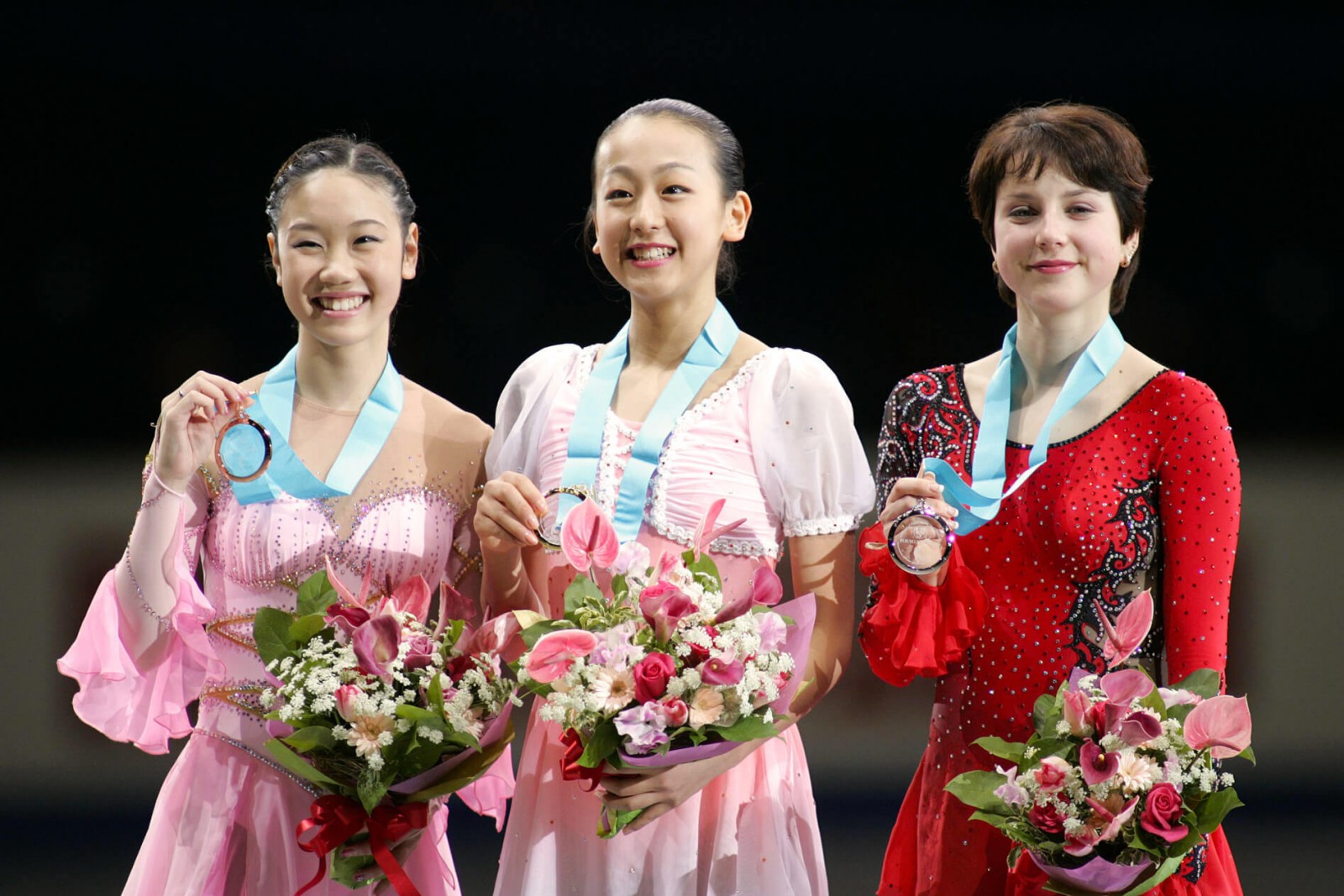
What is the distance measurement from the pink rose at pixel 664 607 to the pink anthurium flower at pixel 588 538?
0.08 metres

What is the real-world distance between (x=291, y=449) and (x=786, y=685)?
0.94 metres

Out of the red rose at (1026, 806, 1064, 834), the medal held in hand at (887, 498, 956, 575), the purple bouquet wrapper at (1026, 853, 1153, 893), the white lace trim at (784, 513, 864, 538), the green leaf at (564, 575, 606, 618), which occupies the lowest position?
the purple bouquet wrapper at (1026, 853, 1153, 893)

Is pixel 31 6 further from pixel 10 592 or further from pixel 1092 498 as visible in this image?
pixel 1092 498

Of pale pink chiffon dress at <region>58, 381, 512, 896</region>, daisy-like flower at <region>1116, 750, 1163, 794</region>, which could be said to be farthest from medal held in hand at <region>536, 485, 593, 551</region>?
daisy-like flower at <region>1116, 750, 1163, 794</region>

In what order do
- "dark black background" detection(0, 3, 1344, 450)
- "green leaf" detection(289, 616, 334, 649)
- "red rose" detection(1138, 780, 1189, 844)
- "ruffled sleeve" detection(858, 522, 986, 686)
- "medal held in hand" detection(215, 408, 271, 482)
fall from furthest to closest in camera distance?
"dark black background" detection(0, 3, 1344, 450)
"medal held in hand" detection(215, 408, 271, 482)
"ruffled sleeve" detection(858, 522, 986, 686)
"green leaf" detection(289, 616, 334, 649)
"red rose" detection(1138, 780, 1189, 844)

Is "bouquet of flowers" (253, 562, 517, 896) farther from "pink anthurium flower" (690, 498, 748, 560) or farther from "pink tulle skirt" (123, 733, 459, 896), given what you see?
"pink anthurium flower" (690, 498, 748, 560)

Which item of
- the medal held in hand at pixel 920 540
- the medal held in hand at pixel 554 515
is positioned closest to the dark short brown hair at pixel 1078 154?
the medal held in hand at pixel 920 540

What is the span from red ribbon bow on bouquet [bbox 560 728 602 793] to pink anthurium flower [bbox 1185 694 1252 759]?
0.80 metres

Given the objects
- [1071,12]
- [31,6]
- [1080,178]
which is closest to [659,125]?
[1080,178]

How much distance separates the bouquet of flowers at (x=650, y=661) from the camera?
1970mm

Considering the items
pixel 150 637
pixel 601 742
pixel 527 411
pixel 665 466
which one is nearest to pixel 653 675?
pixel 601 742

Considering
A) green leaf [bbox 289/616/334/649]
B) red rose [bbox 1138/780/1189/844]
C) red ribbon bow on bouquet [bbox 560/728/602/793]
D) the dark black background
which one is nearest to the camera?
red rose [bbox 1138/780/1189/844]

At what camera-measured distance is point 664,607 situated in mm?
2016

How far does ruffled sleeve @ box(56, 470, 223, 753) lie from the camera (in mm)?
2344
